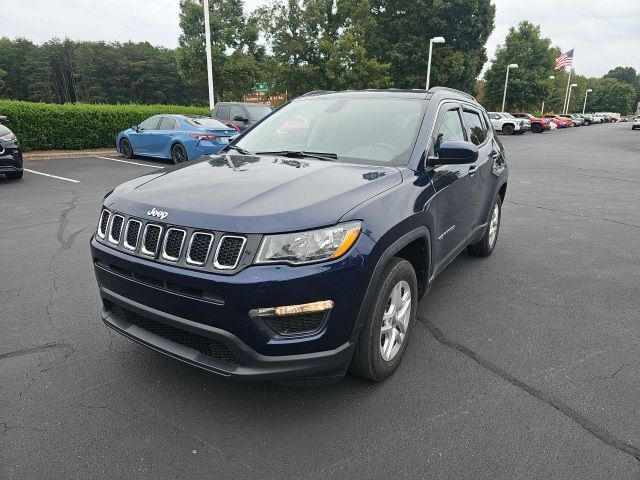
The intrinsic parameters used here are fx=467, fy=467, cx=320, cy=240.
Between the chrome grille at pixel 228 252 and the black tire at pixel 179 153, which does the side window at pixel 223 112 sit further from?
the chrome grille at pixel 228 252

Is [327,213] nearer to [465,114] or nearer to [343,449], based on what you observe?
[343,449]

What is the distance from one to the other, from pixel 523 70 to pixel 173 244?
193ft

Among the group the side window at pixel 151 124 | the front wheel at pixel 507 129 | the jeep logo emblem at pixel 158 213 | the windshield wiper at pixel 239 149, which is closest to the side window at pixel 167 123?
the side window at pixel 151 124

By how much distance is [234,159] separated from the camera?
335 centimetres

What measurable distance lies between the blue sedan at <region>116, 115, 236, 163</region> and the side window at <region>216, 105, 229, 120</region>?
2218 millimetres

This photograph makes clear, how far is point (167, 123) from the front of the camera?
12.9m

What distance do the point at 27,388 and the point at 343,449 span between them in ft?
6.30

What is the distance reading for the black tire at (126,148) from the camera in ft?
46.6

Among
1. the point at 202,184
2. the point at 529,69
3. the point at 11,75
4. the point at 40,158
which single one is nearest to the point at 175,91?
the point at 11,75

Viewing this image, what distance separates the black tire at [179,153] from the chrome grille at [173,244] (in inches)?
408

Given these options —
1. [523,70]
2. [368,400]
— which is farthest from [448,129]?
[523,70]

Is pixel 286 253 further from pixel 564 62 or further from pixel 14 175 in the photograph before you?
pixel 564 62

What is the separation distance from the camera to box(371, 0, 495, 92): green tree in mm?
38938

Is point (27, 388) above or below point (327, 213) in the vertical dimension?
below
